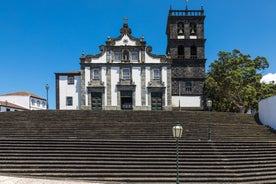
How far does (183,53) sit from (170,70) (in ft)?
16.9

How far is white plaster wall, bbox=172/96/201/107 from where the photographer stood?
114ft

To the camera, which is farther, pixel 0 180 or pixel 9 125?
pixel 9 125

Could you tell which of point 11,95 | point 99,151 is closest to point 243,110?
point 99,151

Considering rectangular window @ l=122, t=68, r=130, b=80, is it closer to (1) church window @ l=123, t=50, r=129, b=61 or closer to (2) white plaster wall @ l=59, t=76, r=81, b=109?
(1) church window @ l=123, t=50, r=129, b=61

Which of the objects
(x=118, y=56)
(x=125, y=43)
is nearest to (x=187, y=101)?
(x=118, y=56)

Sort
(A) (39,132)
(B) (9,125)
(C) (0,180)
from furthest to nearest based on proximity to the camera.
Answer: (B) (9,125) < (A) (39,132) < (C) (0,180)

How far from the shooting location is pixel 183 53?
120 feet

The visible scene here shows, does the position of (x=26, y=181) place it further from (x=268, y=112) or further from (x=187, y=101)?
(x=187, y=101)

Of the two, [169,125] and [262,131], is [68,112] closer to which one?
[169,125]

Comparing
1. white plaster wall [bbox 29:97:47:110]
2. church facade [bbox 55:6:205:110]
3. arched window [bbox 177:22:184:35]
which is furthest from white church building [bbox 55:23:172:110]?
white plaster wall [bbox 29:97:47:110]

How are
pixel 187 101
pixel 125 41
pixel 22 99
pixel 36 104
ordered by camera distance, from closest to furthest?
pixel 125 41 < pixel 187 101 < pixel 22 99 < pixel 36 104

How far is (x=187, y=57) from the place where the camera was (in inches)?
1419

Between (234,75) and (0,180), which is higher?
(234,75)

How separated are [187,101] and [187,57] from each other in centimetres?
617
